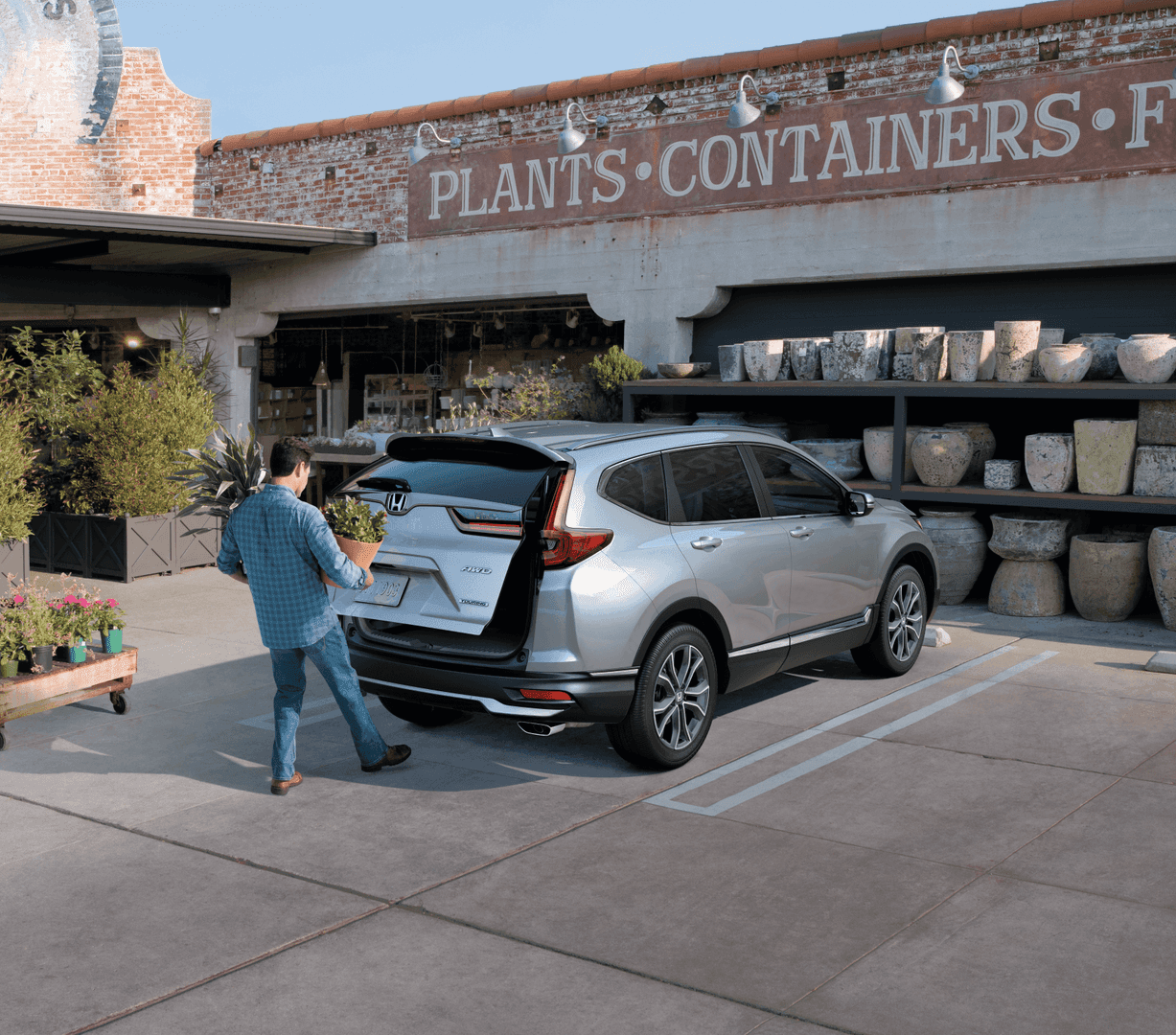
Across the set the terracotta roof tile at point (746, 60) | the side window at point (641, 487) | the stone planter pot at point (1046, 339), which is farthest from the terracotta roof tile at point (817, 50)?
the side window at point (641, 487)

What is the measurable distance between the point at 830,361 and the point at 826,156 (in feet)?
8.11

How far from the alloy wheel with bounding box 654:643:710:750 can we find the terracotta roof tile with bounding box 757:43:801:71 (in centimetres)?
845

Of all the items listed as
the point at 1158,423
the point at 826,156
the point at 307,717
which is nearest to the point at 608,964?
the point at 307,717

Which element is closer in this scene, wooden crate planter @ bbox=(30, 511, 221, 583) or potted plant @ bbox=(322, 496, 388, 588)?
potted plant @ bbox=(322, 496, 388, 588)

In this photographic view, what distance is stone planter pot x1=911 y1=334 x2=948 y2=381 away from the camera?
1084 centimetres

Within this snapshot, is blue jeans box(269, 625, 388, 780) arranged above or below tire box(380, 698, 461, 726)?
above

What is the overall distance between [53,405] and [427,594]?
9119 mm

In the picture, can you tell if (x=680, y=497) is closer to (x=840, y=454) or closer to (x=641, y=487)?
(x=641, y=487)

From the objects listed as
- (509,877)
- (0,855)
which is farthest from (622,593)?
(0,855)

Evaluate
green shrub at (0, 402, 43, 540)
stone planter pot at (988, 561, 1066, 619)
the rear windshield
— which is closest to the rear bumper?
the rear windshield

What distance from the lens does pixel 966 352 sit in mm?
10703

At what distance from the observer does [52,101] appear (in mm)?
18188

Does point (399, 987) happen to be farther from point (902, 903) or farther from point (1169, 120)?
point (1169, 120)

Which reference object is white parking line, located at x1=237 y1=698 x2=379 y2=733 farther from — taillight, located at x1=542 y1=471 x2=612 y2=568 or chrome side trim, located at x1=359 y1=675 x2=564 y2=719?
taillight, located at x1=542 y1=471 x2=612 y2=568
